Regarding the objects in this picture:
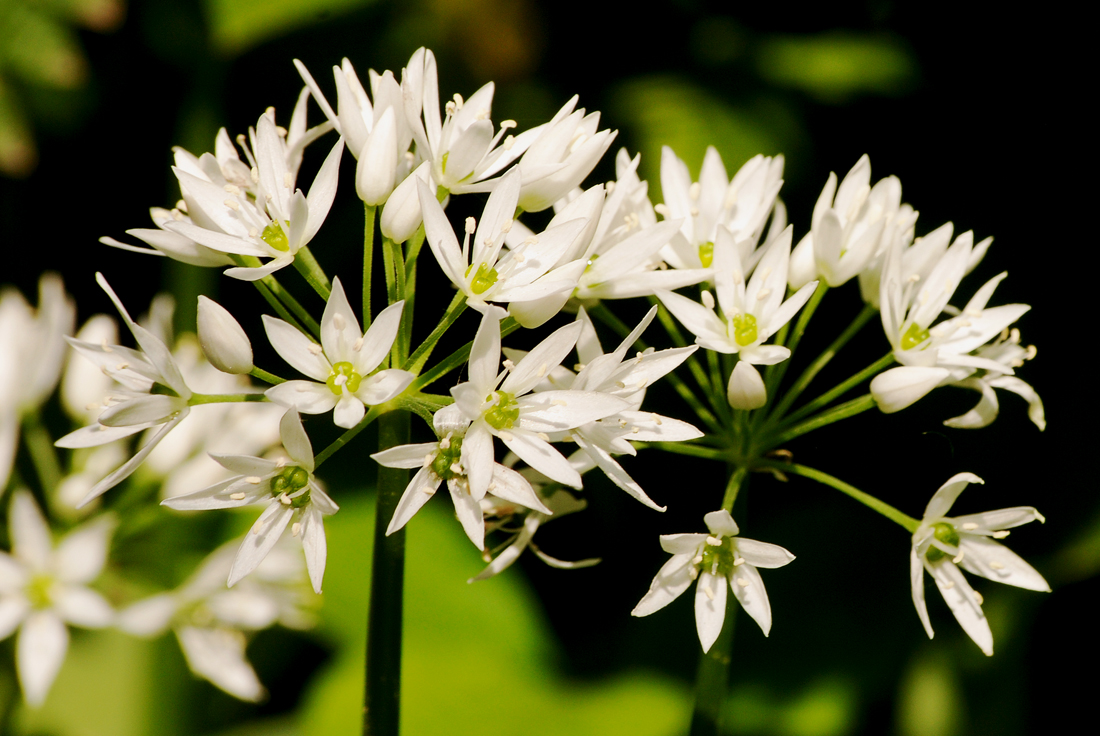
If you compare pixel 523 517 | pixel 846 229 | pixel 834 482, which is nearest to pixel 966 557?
pixel 834 482

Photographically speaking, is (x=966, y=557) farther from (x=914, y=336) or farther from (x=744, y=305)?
(x=744, y=305)

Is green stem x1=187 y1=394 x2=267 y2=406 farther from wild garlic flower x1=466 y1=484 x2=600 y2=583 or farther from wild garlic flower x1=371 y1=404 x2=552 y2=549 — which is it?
wild garlic flower x1=466 y1=484 x2=600 y2=583

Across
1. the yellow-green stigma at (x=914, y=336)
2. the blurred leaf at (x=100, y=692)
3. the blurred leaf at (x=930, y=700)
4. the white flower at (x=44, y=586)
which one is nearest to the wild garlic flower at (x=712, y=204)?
the yellow-green stigma at (x=914, y=336)

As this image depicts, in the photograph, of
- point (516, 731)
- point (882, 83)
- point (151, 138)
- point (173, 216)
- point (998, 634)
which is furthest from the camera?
point (151, 138)

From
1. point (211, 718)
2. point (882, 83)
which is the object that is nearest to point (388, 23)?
point (882, 83)

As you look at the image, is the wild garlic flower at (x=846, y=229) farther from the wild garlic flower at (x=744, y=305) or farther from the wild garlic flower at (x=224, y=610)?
the wild garlic flower at (x=224, y=610)

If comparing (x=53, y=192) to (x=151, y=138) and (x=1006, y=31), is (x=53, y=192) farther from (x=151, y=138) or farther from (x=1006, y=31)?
(x=1006, y=31)

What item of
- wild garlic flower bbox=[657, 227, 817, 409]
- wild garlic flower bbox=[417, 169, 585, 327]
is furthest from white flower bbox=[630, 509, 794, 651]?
wild garlic flower bbox=[417, 169, 585, 327]
